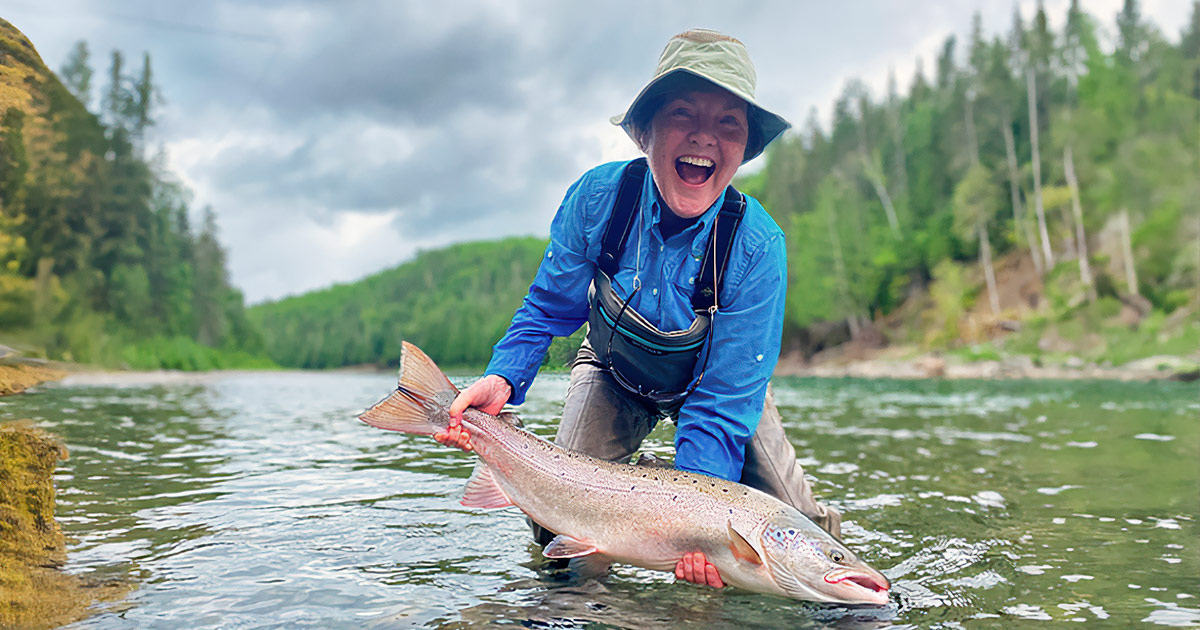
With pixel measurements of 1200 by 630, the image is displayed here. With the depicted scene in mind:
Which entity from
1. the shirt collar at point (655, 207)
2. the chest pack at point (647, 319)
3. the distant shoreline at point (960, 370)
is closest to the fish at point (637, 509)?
the chest pack at point (647, 319)

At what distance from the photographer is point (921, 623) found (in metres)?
3.43

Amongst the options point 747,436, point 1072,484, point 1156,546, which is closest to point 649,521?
point 747,436

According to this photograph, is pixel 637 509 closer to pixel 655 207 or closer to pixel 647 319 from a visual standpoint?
pixel 647 319

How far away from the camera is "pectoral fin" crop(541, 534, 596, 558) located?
3.57m

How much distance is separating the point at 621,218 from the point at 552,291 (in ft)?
1.87

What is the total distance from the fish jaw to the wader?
125 centimetres

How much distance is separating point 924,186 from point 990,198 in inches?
358

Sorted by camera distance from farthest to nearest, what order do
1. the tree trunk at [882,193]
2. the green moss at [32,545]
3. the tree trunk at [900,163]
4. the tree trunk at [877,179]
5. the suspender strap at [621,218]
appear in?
1. the tree trunk at [900,163]
2. the tree trunk at [877,179]
3. the tree trunk at [882,193]
4. the suspender strap at [621,218]
5. the green moss at [32,545]

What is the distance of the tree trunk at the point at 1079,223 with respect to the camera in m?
44.4

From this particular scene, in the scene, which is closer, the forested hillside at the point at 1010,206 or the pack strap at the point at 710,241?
the pack strap at the point at 710,241

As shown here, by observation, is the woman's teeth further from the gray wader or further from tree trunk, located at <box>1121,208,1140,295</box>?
tree trunk, located at <box>1121,208,1140,295</box>

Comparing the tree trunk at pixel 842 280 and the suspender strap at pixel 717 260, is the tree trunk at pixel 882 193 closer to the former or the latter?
the tree trunk at pixel 842 280

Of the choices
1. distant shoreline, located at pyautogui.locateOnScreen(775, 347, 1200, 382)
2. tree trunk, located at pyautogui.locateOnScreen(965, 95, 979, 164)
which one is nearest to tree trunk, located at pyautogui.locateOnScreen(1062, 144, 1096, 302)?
tree trunk, located at pyautogui.locateOnScreen(965, 95, 979, 164)

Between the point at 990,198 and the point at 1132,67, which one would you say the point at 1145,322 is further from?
the point at 1132,67
